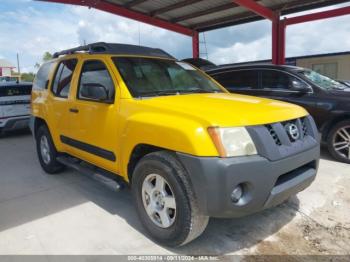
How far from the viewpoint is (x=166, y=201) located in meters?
3.11

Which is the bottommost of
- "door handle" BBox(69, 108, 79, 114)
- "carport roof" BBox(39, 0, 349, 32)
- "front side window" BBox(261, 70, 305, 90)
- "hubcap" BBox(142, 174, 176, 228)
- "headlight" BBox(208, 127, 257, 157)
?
"hubcap" BBox(142, 174, 176, 228)

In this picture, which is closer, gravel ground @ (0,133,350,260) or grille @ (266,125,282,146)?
grille @ (266,125,282,146)

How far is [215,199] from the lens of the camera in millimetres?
2695

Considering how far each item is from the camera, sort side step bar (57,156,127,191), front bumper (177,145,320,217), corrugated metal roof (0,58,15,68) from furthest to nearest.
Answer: corrugated metal roof (0,58,15,68) → side step bar (57,156,127,191) → front bumper (177,145,320,217)

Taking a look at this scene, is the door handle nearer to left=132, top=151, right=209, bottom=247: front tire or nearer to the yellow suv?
the yellow suv

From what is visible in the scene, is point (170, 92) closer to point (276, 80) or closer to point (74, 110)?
point (74, 110)

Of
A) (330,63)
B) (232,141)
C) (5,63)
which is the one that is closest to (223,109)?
(232,141)

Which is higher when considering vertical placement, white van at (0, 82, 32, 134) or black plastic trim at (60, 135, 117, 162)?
white van at (0, 82, 32, 134)

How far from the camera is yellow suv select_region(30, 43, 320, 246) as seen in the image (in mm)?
2746

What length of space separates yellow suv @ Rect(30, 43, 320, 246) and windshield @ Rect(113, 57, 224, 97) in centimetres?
1

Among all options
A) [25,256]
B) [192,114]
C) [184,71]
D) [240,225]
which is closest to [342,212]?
[240,225]

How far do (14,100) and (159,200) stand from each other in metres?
7.74

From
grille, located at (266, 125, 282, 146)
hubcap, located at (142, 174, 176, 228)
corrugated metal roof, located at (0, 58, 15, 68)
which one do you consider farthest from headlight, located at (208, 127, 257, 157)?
corrugated metal roof, located at (0, 58, 15, 68)

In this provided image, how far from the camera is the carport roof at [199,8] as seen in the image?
12719mm
